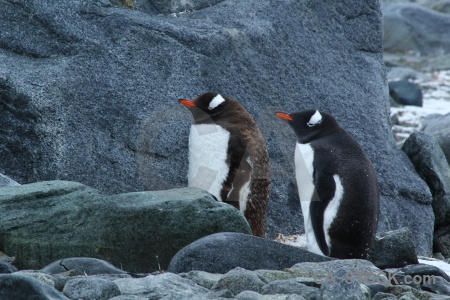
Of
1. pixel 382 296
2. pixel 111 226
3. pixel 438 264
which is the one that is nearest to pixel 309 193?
pixel 438 264

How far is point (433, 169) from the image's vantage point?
23.5 feet

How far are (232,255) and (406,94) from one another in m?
10.1

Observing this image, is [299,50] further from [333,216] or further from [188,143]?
[333,216]

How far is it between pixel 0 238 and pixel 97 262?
69 centimetres

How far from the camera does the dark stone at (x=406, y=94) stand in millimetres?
13820

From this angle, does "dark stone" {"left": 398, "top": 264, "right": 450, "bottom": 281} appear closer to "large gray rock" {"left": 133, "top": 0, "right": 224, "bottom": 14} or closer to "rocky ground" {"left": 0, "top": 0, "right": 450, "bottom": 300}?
"rocky ground" {"left": 0, "top": 0, "right": 450, "bottom": 300}

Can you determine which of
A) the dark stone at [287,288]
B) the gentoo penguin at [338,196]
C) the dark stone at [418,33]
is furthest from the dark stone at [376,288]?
the dark stone at [418,33]

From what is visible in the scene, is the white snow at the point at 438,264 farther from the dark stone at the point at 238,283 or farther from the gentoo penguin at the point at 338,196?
the dark stone at the point at 238,283

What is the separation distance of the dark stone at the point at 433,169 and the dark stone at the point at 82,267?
361 centimetres

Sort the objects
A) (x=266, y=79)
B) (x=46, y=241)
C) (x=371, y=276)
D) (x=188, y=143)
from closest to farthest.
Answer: (x=371, y=276)
(x=46, y=241)
(x=188, y=143)
(x=266, y=79)

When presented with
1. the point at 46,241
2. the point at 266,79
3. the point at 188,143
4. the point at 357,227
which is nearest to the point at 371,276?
the point at 357,227

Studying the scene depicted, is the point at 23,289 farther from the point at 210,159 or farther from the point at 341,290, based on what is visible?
the point at 210,159

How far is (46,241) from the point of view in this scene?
4.63m

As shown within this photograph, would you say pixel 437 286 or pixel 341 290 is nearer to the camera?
pixel 341 290
